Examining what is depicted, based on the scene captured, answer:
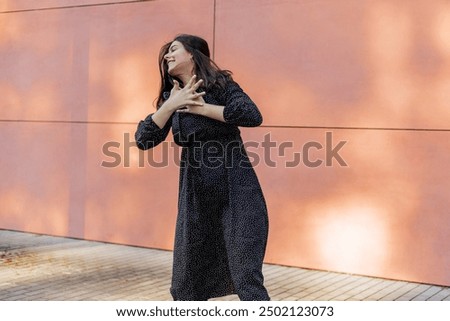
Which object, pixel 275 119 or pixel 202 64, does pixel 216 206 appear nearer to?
pixel 202 64

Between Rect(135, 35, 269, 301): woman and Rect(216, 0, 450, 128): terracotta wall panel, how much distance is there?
8.97ft

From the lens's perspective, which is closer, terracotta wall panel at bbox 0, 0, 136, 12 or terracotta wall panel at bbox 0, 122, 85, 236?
terracotta wall panel at bbox 0, 0, 136, 12

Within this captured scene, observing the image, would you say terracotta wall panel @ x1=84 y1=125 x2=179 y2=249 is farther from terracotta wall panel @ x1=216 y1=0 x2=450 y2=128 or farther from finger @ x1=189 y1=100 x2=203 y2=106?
finger @ x1=189 y1=100 x2=203 y2=106

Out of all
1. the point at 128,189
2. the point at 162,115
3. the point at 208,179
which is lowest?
the point at 128,189

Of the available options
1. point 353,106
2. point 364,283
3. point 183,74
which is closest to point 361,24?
point 353,106

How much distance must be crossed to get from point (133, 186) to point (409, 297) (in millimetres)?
3437

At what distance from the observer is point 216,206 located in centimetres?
418

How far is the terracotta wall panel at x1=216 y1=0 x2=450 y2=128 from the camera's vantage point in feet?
20.9

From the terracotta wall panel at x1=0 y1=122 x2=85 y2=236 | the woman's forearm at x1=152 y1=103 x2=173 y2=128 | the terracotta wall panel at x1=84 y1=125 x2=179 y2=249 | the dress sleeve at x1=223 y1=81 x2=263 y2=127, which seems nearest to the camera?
the dress sleeve at x1=223 y1=81 x2=263 y2=127

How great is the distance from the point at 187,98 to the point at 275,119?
322 centimetres

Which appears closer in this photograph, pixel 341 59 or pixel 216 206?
pixel 216 206

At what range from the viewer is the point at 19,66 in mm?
8953

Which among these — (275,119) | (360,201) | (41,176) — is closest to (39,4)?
(41,176)

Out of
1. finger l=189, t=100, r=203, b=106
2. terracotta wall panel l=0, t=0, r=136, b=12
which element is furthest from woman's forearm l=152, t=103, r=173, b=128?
terracotta wall panel l=0, t=0, r=136, b=12
